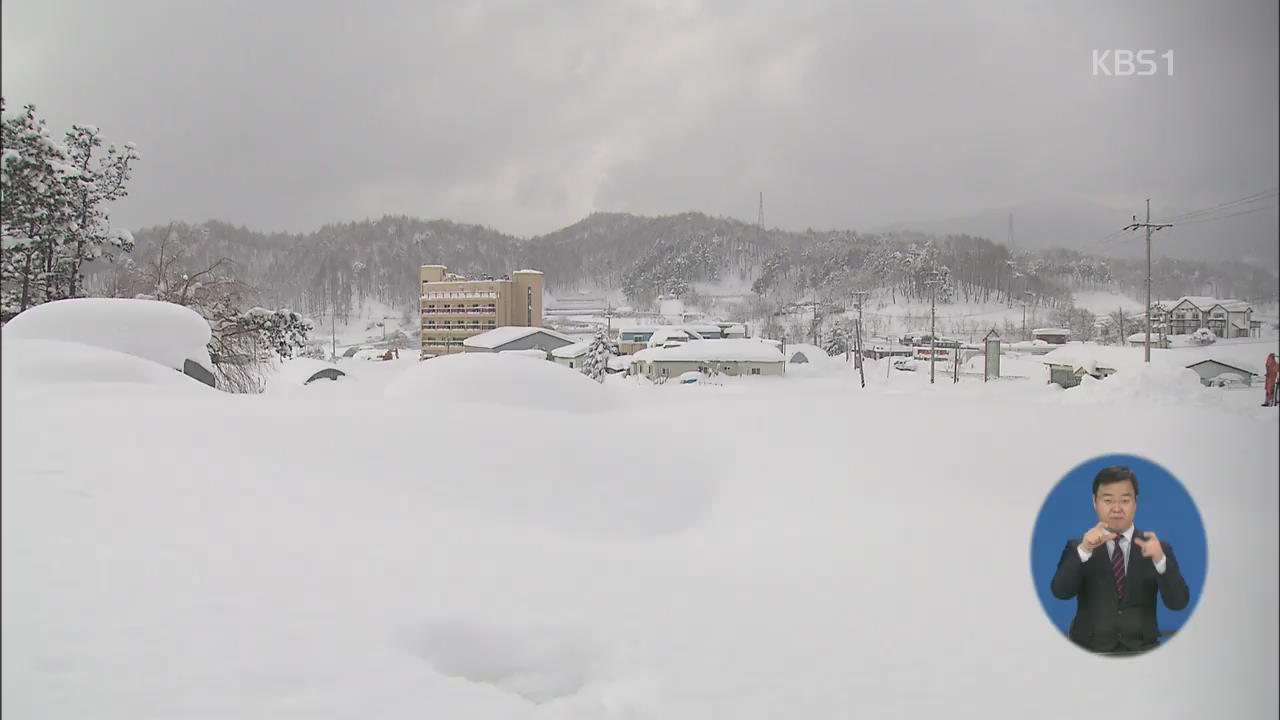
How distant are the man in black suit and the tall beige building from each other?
12926mm

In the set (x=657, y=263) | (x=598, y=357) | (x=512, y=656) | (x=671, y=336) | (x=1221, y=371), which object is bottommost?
(x=512, y=656)

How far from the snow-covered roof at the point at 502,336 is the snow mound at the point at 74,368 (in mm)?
8986

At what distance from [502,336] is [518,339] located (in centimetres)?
38

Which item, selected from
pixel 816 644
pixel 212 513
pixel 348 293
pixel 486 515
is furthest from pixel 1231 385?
pixel 348 293

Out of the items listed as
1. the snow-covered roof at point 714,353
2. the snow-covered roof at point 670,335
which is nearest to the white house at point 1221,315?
the snow-covered roof at point 714,353

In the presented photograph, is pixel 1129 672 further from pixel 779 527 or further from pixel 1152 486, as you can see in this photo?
pixel 779 527

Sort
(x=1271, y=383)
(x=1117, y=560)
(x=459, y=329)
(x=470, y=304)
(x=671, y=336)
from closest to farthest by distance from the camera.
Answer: (x=1117, y=560) < (x=1271, y=383) < (x=459, y=329) < (x=470, y=304) < (x=671, y=336)

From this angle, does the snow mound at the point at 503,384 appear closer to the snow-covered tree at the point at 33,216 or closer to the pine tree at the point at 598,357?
the snow-covered tree at the point at 33,216

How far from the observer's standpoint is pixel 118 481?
1.66 meters

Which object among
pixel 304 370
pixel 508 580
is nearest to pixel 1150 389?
pixel 508 580

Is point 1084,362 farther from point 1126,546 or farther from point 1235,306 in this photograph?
point 1126,546

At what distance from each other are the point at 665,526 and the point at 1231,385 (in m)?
2.00

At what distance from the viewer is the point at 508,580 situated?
194 cm

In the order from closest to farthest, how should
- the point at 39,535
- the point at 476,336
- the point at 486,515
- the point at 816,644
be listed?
the point at 39,535 < the point at 816,644 < the point at 486,515 < the point at 476,336
